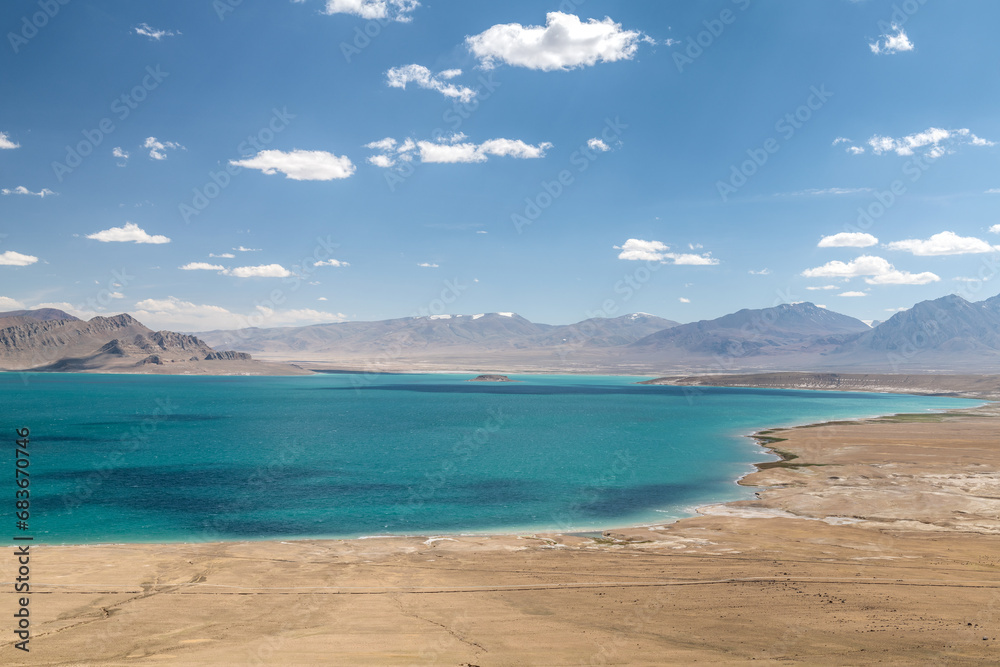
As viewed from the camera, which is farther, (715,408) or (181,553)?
(715,408)

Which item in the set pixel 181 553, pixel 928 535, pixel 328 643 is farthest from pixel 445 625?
pixel 928 535

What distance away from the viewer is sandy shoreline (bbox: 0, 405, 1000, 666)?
14875mm

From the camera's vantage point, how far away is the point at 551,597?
63.4ft

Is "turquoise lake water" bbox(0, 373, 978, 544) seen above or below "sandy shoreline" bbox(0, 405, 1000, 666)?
below

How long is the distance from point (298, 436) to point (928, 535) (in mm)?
67060

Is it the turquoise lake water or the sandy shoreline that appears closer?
the sandy shoreline

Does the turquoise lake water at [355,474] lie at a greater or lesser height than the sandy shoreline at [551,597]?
lesser

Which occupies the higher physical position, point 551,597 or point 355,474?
point 551,597

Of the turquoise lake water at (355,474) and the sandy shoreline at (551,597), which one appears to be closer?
the sandy shoreline at (551,597)

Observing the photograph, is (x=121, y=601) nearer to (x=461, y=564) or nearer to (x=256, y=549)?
(x=256, y=549)

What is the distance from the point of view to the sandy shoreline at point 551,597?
48.8ft

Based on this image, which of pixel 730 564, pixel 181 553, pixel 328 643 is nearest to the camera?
pixel 328 643

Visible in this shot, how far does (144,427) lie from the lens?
81812 millimetres

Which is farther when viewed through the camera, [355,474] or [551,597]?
[355,474]
